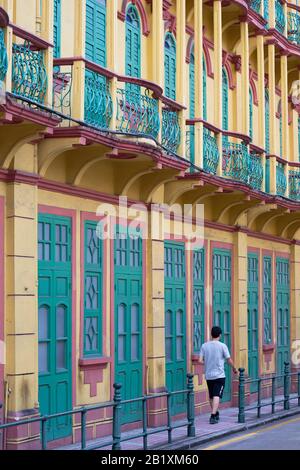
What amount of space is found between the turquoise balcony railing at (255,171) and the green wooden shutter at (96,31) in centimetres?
581

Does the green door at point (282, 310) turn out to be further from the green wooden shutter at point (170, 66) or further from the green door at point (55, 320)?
the green door at point (55, 320)

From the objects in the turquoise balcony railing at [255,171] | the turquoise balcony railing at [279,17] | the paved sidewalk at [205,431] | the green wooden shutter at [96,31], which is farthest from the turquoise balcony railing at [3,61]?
the turquoise balcony railing at [279,17]

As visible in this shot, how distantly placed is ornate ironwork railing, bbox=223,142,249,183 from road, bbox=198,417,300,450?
5158 millimetres

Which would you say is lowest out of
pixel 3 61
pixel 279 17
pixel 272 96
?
pixel 3 61

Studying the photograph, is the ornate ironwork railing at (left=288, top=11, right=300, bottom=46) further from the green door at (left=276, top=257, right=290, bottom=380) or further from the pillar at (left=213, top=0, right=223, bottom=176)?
the pillar at (left=213, top=0, right=223, bottom=176)

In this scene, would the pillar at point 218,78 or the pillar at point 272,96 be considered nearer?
the pillar at point 218,78

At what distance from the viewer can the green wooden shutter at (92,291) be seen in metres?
16.3

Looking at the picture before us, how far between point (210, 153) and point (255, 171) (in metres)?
2.75

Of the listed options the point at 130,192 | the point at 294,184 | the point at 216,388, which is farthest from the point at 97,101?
the point at 294,184

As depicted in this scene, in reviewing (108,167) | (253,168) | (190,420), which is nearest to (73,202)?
(108,167)

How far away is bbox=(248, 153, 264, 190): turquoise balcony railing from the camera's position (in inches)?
870

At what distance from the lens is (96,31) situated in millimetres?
16891

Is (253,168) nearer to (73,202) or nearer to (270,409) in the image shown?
(270,409)

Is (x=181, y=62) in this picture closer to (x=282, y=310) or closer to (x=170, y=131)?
(x=170, y=131)
